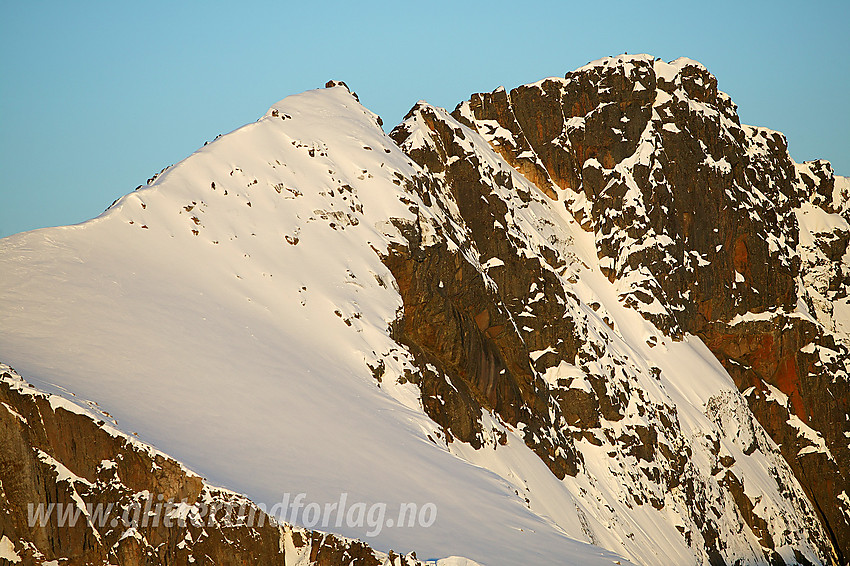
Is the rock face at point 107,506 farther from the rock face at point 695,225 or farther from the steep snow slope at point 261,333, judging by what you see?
the rock face at point 695,225

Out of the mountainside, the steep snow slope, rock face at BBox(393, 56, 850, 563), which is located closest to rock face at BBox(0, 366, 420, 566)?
the mountainside

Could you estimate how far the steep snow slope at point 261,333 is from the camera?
2888 cm

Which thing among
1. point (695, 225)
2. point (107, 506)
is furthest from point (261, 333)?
point (695, 225)

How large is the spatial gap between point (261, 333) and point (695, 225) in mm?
51211

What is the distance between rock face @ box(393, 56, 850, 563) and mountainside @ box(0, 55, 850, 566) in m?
0.22

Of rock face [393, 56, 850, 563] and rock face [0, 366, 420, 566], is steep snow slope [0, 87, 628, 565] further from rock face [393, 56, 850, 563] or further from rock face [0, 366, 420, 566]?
rock face [393, 56, 850, 563]

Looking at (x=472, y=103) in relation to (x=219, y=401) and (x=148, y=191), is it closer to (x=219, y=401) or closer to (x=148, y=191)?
(x=148, y=191)

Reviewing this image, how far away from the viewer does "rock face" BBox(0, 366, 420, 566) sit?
23734mm

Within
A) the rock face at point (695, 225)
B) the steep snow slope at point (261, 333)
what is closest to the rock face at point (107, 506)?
the steep snow slope at point (261, 333)

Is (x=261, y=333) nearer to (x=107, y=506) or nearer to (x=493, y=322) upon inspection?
(x=107, y=506)

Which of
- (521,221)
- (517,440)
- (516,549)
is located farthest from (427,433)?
(521,221)

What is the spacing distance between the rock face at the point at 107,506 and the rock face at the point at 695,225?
146 ft

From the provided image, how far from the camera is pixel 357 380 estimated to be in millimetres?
39875

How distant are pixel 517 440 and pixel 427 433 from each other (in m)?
12.5
